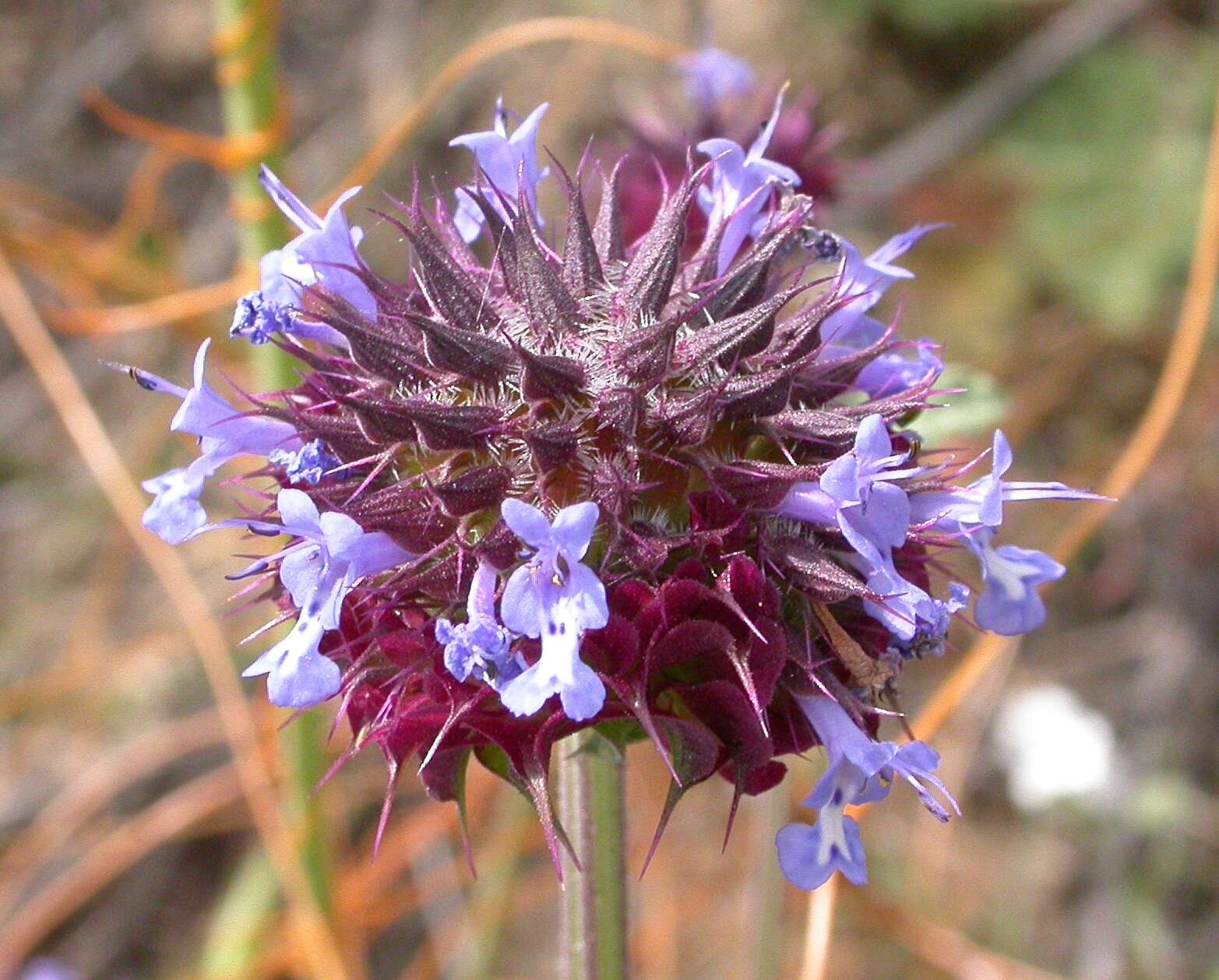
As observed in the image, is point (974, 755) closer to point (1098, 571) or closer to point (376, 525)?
point (1098, 571)

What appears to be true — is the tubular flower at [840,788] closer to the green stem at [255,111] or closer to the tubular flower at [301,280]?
the tubular flower at [301,280]

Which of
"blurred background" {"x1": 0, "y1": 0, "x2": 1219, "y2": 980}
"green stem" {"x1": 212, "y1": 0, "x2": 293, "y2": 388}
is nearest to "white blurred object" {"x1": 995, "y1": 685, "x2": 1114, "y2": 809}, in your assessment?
"blurred background" {"x1": 0, "y1": 0, "x2": 1219, "y2": 980}

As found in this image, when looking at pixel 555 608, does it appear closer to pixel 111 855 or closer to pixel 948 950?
pixel 948 950

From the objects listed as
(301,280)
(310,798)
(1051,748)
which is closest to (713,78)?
(301,280)

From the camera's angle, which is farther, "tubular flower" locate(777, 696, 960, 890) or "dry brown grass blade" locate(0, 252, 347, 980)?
"dry brown grass blade" locate(0, 252, 347, 980)

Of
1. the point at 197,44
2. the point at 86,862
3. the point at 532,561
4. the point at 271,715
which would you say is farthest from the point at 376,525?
the point at 197,44

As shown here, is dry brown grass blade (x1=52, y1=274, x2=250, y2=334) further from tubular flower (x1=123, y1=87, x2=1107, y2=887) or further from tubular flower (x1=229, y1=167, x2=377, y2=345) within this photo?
tubular flower (x1=123, y1=87, x2=1107, y2=887)
